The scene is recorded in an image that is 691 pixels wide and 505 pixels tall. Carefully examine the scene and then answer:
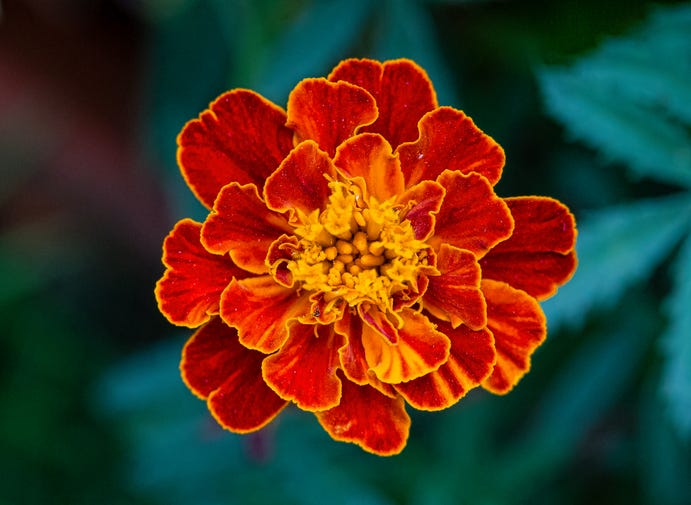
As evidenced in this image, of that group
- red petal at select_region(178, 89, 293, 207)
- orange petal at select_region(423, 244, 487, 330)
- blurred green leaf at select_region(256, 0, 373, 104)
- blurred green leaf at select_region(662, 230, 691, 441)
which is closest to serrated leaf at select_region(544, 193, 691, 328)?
blurred green leaf at select_region(662, 230, 691, 441)

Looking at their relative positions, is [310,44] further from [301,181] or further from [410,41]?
[301,181]

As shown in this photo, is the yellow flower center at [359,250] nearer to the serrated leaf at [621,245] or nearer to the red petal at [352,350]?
the red petal at [352,350]

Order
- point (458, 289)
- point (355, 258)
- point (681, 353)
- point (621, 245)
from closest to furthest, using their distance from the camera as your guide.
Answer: point (458, 289) < point (355, 258) < point (681, 353) < point (621, 245)

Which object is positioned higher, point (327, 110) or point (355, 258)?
point (327, 110)

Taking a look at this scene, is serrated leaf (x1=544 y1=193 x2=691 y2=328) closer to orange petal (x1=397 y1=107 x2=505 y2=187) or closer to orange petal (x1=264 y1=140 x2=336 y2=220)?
orange petal (x1=397 y1=107 x2=505 y2=187)

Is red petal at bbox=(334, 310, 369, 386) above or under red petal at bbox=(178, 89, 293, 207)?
under

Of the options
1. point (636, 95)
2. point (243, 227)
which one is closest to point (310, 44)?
point (636, 95)
